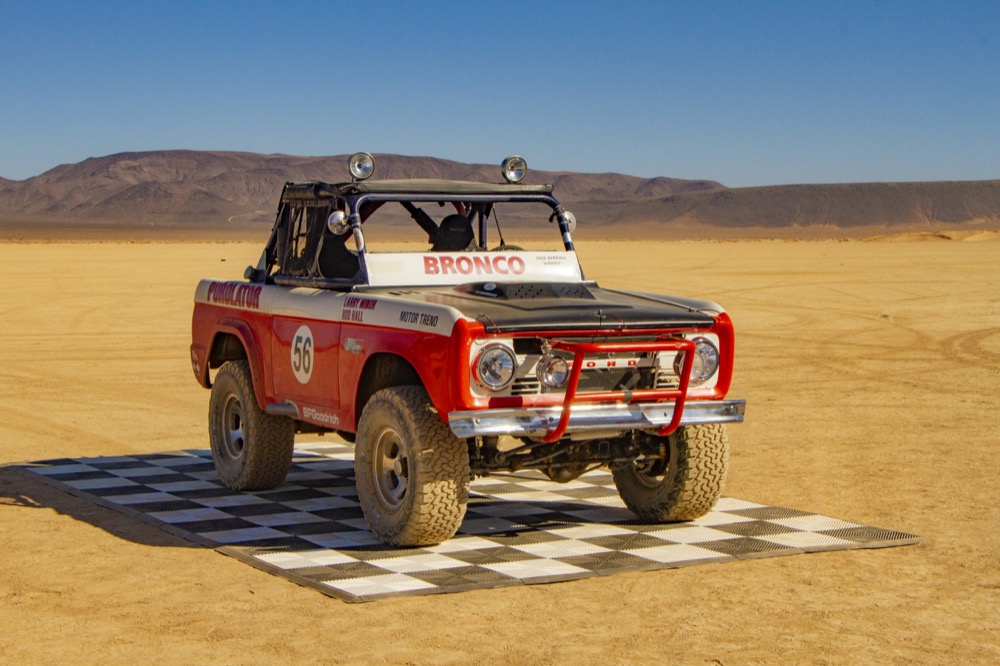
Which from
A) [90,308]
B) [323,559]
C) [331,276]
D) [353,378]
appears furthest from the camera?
[90,308]

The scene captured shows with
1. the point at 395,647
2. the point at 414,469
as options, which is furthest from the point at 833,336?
the point at 395,647

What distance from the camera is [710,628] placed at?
7.07m

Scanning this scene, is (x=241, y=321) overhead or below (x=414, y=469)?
overhead

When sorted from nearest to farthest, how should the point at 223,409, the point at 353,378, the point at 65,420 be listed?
the point at 353,378 → the point at 223,409 → the point at 65,420

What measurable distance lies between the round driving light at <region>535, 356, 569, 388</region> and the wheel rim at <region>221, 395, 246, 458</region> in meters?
3.22

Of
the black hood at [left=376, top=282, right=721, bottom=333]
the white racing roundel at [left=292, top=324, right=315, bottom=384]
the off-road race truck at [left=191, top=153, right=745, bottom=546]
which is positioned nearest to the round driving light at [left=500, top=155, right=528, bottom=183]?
the off-road race truck at [left=191, top=153, right=745, bottom=546]

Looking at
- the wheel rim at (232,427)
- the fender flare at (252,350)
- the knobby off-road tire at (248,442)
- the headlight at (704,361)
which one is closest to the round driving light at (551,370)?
the headlight at (704,361)

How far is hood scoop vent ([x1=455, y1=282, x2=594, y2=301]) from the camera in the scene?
29.7ft

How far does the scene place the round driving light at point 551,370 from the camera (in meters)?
8.45

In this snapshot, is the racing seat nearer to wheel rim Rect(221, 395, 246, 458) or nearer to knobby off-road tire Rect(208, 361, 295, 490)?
knobby off-road tire Rect(208, 361, 295, 490)

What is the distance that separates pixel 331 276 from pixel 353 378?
1367mm

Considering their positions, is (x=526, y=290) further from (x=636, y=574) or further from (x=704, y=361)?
(x=636, y=574)

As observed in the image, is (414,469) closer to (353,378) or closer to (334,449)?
(353,378)

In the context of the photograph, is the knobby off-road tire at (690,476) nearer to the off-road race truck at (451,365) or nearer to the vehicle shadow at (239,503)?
the off-road race truck at (451,365)
